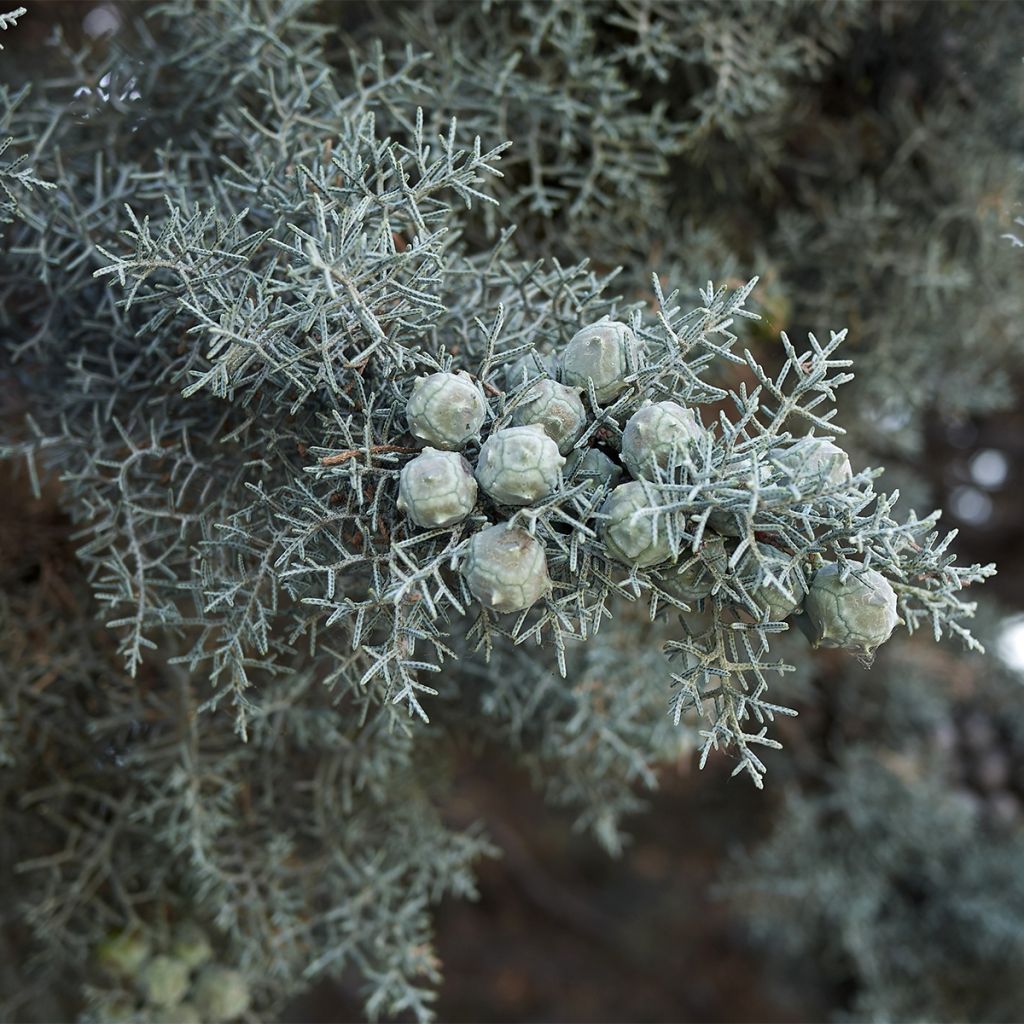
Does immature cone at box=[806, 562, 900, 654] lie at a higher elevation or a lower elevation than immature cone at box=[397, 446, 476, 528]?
lower

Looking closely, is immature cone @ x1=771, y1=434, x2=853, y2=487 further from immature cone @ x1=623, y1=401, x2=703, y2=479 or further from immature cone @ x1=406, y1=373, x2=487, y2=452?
immature cone @ x1=406, y1=373, x2=487, y2=452

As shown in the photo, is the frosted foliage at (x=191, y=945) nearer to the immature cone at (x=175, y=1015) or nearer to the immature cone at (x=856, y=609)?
the immature cone at (x=175, y=1015)

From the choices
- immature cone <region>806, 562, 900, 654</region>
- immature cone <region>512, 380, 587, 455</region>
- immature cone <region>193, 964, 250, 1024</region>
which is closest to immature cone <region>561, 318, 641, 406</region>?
immature cone <region>512, 380, 587, 455</region>

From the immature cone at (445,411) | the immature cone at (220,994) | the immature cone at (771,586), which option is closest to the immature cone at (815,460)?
the immature cone at (771,586)

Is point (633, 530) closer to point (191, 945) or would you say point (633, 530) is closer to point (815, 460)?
point (815, 460)

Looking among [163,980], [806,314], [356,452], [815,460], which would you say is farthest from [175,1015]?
[806,314]

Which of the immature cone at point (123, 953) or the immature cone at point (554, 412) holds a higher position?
the immature cone at point (554, 412)
